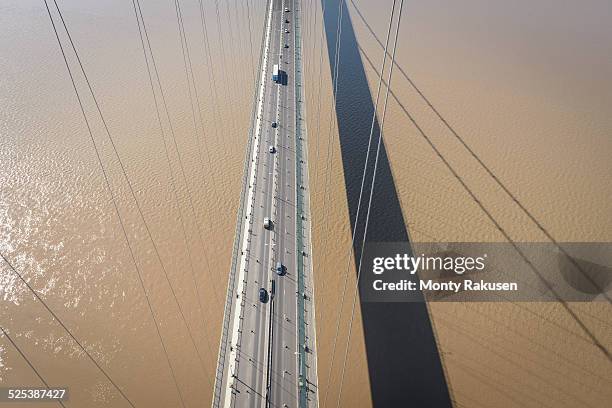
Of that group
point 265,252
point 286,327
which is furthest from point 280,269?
point 286,327

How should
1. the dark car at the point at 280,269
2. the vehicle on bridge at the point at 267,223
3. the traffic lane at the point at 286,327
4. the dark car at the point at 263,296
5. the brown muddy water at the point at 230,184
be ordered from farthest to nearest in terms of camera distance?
the vehicle on bridge at the point at 267,223
the dark car at the point at 280,269
the dark car at the point at 263,296
the brown muddy water at the point at 230,184
the traffic lane at the point at 286,327

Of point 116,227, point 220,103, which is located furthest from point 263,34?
point 116,227

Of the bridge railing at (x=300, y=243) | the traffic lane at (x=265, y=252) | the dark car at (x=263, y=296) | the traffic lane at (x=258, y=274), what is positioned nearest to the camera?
the bridge railing at (x=300, y=243)

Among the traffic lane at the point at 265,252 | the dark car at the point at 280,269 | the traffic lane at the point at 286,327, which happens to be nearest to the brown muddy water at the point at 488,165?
the traffic lane at the point at 286,327

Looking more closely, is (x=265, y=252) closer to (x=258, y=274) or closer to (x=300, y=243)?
(x=258, y=274)

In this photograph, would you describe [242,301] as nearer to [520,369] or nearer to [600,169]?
[520,369]

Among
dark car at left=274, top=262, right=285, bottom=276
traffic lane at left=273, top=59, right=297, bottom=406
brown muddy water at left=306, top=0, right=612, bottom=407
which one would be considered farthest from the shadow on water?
dark car at left=274, top=262, right=285, bottom=276

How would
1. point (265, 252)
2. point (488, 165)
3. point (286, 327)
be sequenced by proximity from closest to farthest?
1. point (286, 327)
2. point (265, 252)
3. point (488, 165)

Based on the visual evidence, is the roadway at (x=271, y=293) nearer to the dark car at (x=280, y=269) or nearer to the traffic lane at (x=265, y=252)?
the traffic lane at (x=265, y=252)
